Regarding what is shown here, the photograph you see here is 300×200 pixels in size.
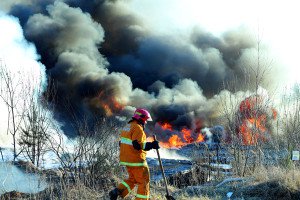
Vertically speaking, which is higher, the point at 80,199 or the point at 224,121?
the point at 224,121

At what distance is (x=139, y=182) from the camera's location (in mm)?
6637

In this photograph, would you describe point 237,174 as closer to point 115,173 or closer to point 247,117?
point 247,117

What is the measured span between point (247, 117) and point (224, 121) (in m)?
0.77

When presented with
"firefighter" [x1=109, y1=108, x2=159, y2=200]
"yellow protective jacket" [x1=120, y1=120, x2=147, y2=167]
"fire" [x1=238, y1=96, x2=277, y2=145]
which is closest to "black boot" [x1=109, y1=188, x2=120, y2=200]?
"firefighter" [x1=109, y1=108, x2=159, y2=200]

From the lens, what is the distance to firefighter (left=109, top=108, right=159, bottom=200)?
21.3 feet

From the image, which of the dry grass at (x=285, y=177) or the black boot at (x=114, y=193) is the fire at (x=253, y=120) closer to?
the dry grass at (x=285, y=177)

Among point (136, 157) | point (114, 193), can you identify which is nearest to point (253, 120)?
point (136, 157)

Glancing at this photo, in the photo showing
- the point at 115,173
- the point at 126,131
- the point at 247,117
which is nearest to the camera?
the point at 126,131

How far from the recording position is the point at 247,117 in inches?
487

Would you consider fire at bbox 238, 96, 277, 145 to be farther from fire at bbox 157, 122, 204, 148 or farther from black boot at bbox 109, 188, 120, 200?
fire at bbox 157, 122, 204, 148

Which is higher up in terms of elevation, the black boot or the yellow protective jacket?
the yellow protective jacket

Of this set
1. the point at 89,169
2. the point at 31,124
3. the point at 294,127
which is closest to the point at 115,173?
the point at 89,169

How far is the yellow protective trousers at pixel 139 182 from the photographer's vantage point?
6.47 metres

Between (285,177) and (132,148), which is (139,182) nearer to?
(132,148)
